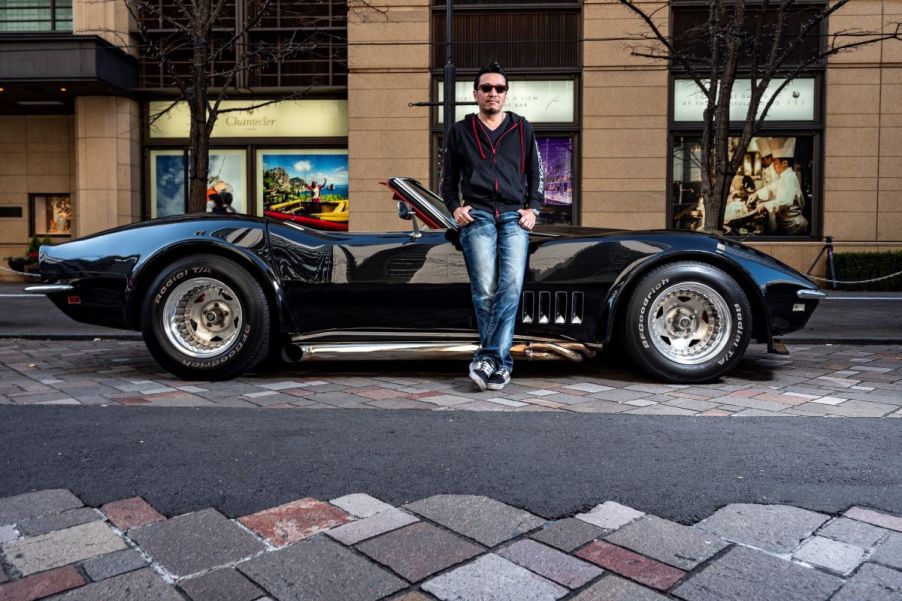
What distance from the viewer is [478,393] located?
13.0 ft

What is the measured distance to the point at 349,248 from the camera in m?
4.34

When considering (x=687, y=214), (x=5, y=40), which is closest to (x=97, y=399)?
(x=687, y=214)

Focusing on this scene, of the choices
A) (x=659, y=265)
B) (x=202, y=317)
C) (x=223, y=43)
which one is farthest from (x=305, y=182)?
(x=659, y=265)

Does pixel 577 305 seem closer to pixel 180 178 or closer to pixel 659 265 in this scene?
pixel 659 265

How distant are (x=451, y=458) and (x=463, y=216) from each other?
1.71m

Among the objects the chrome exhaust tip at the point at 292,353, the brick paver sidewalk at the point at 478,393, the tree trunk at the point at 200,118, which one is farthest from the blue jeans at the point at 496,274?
the tree trunk at the point at 200,118

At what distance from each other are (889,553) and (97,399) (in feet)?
11.3

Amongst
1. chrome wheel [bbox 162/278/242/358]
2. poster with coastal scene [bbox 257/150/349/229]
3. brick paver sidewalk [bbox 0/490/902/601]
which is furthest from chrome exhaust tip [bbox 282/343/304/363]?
poster with coastal scene [bbox 257/150/349/229]

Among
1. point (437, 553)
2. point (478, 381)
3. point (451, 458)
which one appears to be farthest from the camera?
point (478, 381)

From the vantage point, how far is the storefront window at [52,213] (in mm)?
16859

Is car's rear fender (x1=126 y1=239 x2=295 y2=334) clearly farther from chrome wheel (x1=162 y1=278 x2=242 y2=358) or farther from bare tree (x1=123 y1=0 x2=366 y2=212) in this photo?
bare tree (x1=123 y1=0 x2=366 y2=212)

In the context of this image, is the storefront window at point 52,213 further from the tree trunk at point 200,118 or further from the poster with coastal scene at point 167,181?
the tree trunk at point 200,118

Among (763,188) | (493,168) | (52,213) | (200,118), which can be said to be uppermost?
(200,118)

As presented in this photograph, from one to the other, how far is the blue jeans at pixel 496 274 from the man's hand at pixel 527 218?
3cm
